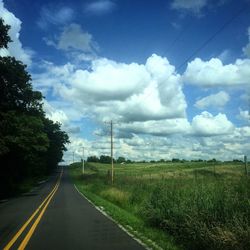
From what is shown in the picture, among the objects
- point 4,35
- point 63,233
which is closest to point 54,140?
point 4,35

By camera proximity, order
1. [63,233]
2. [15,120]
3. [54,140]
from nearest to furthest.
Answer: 1. [63,233]
2. [15,120]
3. [54,140]

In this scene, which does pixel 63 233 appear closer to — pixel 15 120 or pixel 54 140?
pixel 15 120

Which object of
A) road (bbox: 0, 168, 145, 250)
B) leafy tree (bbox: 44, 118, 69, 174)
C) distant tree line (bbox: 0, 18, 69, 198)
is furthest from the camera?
leafy tree (bbox: 44, 118, 69, 174)

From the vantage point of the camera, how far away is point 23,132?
39594 mm

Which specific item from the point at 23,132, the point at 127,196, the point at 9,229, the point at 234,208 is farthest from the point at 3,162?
the point at 234,208

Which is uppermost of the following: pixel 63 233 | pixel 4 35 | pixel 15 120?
pixel 4 35

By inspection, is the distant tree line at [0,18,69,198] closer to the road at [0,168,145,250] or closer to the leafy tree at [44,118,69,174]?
the road at [0,168,145,250]

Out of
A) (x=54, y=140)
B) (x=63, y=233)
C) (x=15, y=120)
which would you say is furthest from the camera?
(x=54, y=140)

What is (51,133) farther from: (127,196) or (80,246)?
(80,246)

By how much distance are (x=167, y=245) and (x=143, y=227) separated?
12.5 ft

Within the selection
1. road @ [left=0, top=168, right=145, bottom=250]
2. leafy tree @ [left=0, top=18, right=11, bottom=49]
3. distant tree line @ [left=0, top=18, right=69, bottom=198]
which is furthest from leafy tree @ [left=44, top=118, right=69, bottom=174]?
road @ [left=0, top=168, right=145, bottom=250]

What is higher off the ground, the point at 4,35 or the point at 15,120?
the point at 4,35

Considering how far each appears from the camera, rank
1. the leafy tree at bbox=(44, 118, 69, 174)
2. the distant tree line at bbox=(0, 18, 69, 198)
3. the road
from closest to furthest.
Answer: the road < the distant tree line at bbox=(0, 18, 69, 198) < the leafy tree at bbox=(44, 118, 69, 174)

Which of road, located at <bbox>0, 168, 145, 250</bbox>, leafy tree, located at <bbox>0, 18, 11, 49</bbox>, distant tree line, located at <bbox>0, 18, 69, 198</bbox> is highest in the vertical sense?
leafy tree, located at <bbox>0, 18, 11, 49</bbox>
